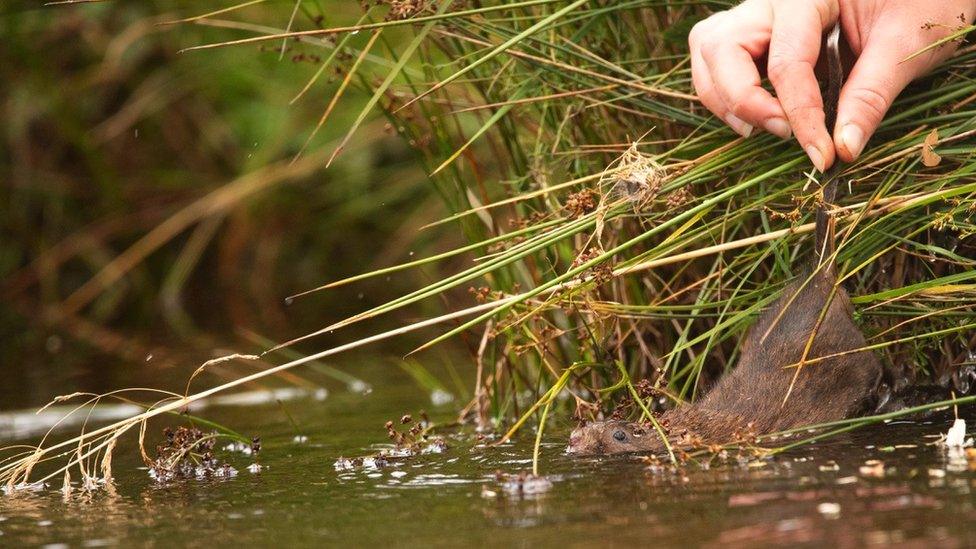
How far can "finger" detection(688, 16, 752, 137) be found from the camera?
410 centimetres

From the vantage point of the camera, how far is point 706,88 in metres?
4.11

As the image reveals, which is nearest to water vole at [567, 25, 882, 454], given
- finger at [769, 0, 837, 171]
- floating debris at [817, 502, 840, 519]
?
finger at [769, 0, 837, 171]

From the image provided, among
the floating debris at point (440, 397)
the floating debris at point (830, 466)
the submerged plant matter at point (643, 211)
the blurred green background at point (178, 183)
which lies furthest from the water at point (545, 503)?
the blurred green background at point (178, 183)

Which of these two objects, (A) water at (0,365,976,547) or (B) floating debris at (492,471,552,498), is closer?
(A) water at (0,365,976,547)

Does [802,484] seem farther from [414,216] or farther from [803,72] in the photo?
[414,216]

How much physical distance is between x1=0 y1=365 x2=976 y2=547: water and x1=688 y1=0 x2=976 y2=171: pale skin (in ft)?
2.97

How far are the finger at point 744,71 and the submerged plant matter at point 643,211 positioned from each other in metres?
0.16

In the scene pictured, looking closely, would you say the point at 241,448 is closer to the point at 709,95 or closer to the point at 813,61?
the point at 709,95

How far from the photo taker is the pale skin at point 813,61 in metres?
3.89

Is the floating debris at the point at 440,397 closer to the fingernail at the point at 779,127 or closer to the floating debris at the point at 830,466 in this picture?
the fingernail at the point at 779,127

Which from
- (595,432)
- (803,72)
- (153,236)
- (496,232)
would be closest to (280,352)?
(153,236)

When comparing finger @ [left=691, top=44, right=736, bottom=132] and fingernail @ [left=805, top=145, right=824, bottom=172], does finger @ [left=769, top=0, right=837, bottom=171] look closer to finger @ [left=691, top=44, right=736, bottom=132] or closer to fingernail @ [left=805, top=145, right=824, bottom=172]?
fingernail @ [left=805, top=145, right=824, bottom=172]

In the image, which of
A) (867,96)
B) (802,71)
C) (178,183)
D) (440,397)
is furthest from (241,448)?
(178,183)

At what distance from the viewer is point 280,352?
860cm
